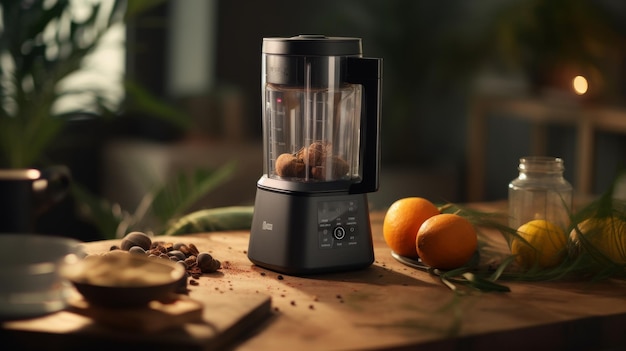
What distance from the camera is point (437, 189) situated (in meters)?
5.09

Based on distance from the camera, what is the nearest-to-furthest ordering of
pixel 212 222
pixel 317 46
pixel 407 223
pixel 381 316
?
pixel 381 316
pixel 317 46
pixel 407 223
pixel 212 222

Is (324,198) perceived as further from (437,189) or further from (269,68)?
(437,189)

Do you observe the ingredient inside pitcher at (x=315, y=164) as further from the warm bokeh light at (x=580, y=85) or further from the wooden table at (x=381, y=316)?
the warm bokeh light at (x=580, y=85)

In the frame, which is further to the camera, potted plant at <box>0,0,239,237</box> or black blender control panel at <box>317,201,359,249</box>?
potted plant at <box>0,0,239,237</box>

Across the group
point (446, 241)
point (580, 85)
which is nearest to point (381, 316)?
point (446, 241)

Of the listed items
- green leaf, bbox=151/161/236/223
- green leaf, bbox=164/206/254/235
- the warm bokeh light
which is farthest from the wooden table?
the warm bokeh light

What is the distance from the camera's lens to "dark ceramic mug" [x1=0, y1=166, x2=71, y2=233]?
4.24 ft

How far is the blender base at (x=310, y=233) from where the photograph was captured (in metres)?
1.44

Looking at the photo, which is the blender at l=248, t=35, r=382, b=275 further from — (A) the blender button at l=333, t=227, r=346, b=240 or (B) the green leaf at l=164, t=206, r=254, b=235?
(B) the green leaf at l=164, t=206, r=254, b=235

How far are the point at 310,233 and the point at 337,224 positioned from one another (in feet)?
0.16

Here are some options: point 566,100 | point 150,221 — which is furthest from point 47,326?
point 566,100

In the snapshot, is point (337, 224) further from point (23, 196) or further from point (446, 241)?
point (23, 196)

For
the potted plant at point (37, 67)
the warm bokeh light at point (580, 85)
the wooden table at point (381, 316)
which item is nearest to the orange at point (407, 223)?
the wooden table at point (381, 316)

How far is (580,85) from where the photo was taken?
3.90 m
